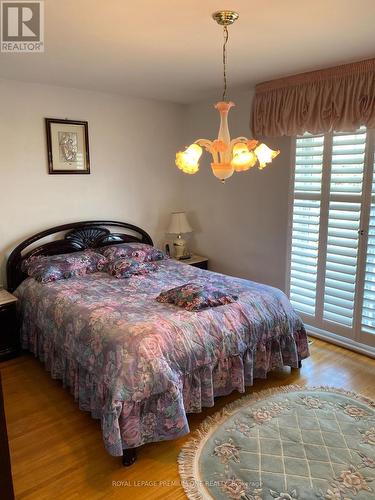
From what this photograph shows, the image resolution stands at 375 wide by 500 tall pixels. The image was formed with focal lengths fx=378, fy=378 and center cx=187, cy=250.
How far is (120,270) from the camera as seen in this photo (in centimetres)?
357

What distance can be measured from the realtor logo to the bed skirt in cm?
214

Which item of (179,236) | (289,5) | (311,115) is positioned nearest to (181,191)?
(179,236)

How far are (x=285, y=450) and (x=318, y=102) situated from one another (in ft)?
9.18

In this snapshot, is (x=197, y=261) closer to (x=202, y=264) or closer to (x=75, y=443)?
(x=202, y=264)

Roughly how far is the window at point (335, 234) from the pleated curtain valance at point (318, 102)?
0.15 m

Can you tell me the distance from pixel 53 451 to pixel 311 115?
3.31m

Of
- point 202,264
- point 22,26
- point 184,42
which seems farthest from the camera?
point 202,264

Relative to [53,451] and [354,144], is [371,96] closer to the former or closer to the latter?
[354,144]

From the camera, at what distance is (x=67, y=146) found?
3.92 m

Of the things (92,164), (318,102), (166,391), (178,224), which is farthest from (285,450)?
(92,164)

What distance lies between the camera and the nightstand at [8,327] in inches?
129

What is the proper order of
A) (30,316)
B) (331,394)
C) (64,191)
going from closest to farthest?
(331,394) < (30,316) < (64,191)

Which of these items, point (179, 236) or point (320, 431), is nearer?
point (320, 431)

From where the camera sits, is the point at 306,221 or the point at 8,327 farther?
the point at 306,221
